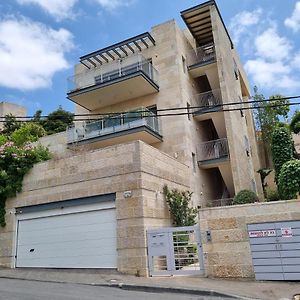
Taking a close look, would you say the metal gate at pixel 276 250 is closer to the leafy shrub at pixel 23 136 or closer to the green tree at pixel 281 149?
the green tree at pixel 281 149

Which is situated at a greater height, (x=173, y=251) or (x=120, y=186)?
(x=120, y=186)

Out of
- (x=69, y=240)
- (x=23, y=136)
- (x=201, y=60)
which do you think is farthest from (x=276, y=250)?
(x=23, y=136)

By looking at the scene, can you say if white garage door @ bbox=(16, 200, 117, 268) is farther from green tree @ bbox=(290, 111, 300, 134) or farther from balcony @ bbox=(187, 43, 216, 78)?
green tree @ bbox=(290, 111, 300, 134)

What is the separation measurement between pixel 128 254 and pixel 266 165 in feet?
69.0

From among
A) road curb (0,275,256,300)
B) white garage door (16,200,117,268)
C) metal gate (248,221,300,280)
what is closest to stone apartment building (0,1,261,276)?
white garage door (16,200,117,268)

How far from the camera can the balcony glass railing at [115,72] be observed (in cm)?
1930

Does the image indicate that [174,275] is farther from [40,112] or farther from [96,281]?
[40,112]

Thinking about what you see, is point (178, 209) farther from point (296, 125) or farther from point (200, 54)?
point (200, 54)

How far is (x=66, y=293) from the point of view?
8570mm

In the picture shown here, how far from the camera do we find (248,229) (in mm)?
10125

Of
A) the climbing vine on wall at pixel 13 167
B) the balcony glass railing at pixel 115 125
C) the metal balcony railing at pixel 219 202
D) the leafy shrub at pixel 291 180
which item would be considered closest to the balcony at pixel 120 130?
the balcony glass railing at pixel 115 125

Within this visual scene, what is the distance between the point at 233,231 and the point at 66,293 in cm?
533

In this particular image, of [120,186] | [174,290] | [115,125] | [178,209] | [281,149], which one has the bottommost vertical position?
[174,290]

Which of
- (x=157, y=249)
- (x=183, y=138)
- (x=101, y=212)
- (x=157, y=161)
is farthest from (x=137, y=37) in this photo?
(x=157, y=249)
